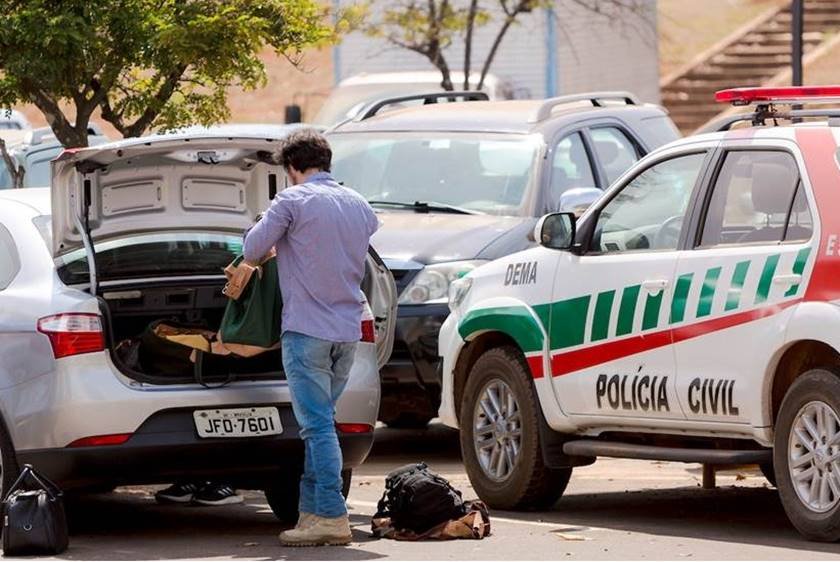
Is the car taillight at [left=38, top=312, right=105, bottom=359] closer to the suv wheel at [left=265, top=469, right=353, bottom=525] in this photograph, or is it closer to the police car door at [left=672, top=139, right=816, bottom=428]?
the suv wheel at [left=265, top=469, right=353, bottom=525]

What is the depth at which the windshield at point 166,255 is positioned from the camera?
9.90m

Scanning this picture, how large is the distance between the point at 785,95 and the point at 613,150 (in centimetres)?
468

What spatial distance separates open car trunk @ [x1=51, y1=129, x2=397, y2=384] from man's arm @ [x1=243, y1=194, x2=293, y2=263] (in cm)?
73

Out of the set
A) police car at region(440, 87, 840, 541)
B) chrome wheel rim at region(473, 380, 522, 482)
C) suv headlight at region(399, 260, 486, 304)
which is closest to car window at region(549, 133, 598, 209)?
suv headlight at region(399, 260, 486, 304)

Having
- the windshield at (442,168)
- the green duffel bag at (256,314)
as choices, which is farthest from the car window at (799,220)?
the windshield at (442,168)

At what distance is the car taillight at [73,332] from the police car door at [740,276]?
2.53m

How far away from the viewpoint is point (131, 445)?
29.5 ft

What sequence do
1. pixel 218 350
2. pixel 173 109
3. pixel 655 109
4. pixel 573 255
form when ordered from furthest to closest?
pixel 655 109 → pixel 173 109 → pixel 573 255 → pixel 218 350

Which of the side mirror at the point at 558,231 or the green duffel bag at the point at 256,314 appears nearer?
the green duffel bag at the point at 256,314

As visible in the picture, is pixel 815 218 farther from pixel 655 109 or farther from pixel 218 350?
pixel 655 109

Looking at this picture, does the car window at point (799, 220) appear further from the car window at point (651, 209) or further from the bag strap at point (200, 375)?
the bag strap at point (200, 375)

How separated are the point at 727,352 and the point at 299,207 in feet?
6.30

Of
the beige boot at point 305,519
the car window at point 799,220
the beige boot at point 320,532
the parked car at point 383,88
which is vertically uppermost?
the car window at point 799,220

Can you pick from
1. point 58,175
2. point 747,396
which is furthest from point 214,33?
point 747,396
